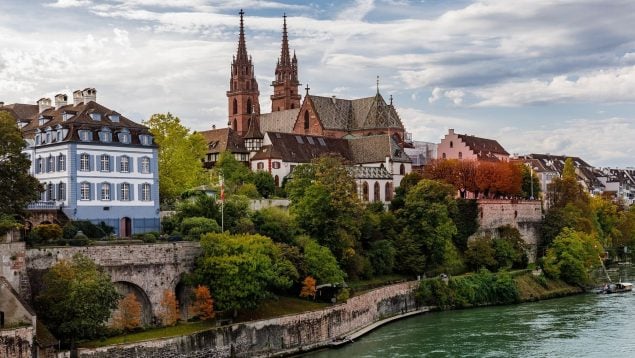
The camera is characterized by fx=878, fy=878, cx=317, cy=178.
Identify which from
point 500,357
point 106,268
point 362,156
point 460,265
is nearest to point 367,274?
point 460,265

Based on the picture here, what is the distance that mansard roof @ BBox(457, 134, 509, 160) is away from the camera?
4690 inches

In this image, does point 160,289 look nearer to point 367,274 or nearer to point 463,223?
point 367,274

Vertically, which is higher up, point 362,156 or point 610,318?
point 362,156

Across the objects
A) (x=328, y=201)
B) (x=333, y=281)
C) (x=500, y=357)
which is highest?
(x=328, y=201)

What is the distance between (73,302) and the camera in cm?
4384

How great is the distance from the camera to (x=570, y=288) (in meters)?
82.5

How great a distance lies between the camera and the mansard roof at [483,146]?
119125mm

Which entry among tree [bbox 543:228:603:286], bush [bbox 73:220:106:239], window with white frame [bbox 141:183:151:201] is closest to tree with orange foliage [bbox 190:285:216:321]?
bush [bbox 73:220:106:239]

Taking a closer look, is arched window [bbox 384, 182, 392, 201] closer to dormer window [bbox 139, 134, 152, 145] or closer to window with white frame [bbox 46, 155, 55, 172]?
dormer window [bbox 139, 134, 152, 145]

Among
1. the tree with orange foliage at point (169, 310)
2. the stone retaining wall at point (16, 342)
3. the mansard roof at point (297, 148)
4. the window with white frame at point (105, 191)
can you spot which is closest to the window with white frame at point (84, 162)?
the window with white frame at point (105, 191)

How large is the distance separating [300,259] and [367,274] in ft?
37.3

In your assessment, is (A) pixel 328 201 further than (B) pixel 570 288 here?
No

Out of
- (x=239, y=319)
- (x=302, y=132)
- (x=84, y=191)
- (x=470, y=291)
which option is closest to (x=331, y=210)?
(x=470, y=291)

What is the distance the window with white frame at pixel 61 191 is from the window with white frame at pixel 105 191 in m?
2.49
